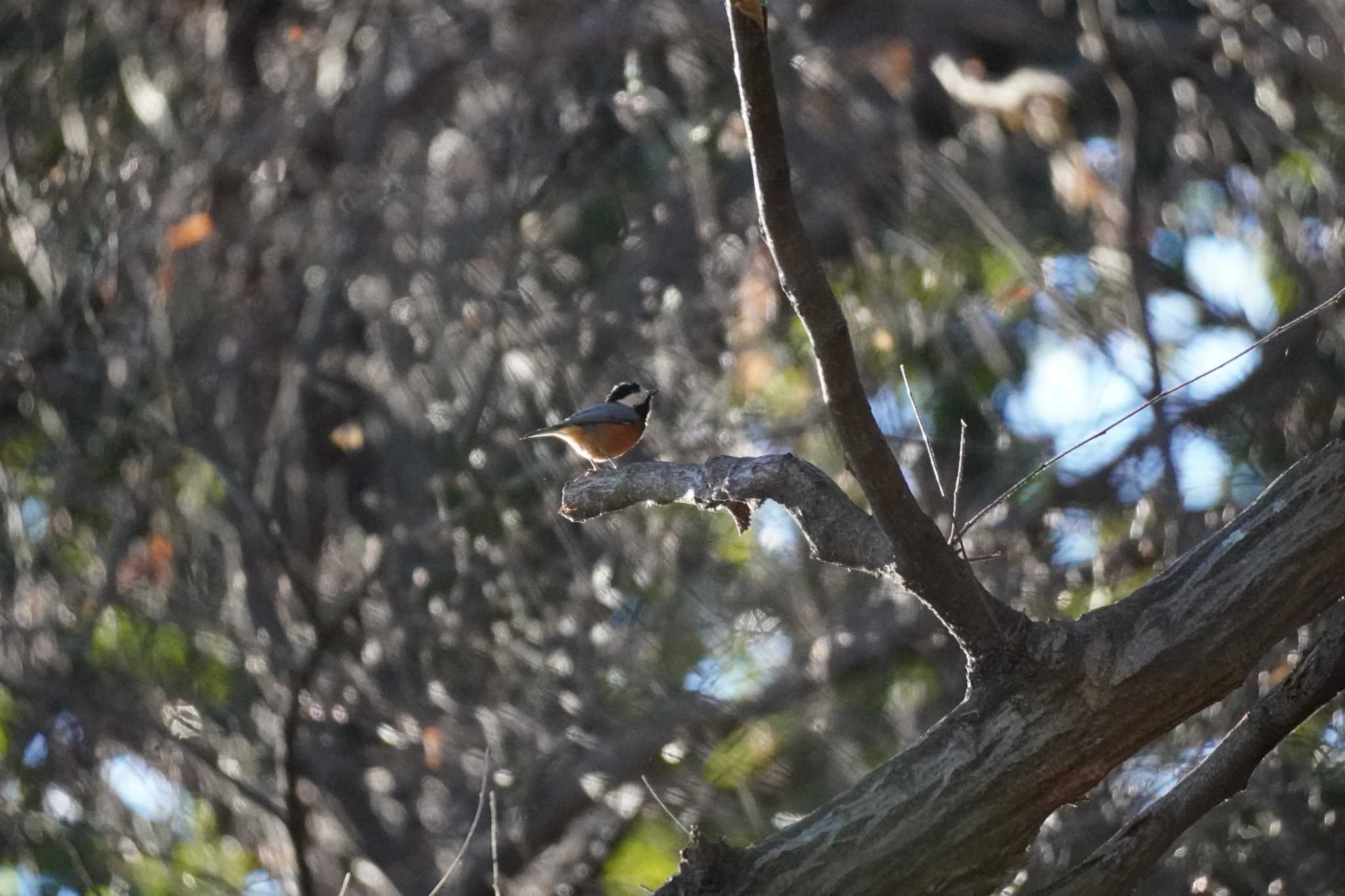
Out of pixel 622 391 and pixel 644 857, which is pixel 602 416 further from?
pixel 644 857

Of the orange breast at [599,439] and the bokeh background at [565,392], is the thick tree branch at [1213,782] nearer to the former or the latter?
the bokeh background at [565,392]

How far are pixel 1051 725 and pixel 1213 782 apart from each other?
1.17 feet

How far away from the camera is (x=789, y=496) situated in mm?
2785

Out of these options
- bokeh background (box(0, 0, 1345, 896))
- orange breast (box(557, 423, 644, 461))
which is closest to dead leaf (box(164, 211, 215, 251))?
bokeh background (box(0, 0, 1345, 896))

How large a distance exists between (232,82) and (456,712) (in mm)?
3595

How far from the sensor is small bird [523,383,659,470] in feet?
16.8

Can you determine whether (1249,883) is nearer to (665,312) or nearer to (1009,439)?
(1009,439)

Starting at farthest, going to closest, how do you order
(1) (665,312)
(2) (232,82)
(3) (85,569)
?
(2) (232,82) < (3) (85,569) < (1) (665,312)

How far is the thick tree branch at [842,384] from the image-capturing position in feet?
7.11

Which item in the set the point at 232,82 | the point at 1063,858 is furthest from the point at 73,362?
the point at 1063,858

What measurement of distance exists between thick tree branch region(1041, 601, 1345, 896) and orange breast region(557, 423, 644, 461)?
8.87 ft

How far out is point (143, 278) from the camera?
654 cm

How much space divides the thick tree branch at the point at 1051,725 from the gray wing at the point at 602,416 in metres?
2.66

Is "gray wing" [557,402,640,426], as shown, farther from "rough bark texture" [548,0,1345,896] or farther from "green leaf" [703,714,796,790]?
"rough bark texture" [548,0,1345,896]
